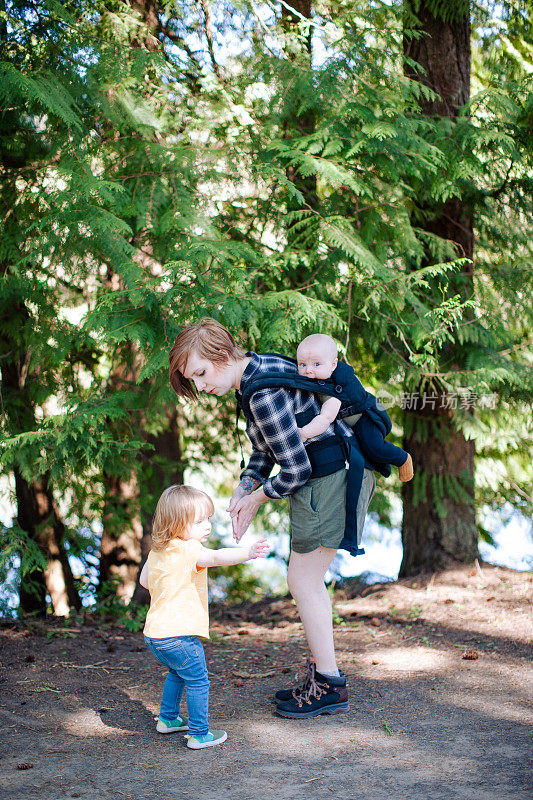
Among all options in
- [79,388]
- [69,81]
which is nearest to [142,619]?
[79,388]

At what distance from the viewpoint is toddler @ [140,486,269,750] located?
3.08 meters

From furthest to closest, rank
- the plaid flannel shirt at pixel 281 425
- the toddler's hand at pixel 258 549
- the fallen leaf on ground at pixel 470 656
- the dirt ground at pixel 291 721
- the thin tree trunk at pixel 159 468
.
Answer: the thin tree trunk at pixel 159 468
the fallen leaf on ground at pixel 470 656
the plaid flannel shirt at pixel 281 425
the toddler's hand at pixel 258 549
the dirt ground at pixel 291 721

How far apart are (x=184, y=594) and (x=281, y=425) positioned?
86 cm

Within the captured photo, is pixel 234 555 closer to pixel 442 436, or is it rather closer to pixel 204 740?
pixel 204 740

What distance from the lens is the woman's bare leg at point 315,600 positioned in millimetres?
3465

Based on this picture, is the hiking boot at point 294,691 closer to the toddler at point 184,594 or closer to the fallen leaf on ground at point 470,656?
the toddler at point 184,594

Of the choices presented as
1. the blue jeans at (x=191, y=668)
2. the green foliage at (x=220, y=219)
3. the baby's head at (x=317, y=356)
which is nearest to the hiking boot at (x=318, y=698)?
the blue jeans at (x=191, y=668)

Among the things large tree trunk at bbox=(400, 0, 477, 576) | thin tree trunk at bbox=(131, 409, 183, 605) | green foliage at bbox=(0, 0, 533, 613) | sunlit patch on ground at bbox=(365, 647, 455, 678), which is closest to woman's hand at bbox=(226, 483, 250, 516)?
green foliage at bbox=(0, 0, 533, 613)

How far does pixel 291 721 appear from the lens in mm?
3438

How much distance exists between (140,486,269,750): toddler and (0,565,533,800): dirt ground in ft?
0.75

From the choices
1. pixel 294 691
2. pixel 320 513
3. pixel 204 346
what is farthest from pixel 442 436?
pixel 204 346

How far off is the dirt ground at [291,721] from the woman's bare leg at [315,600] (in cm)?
32

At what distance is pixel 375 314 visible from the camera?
207 inches

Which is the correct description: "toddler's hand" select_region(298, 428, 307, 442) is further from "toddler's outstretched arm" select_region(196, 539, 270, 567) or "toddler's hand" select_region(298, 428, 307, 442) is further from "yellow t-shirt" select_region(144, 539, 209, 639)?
"yellow t-shirt" select_region(144, 539, 209, 639)
